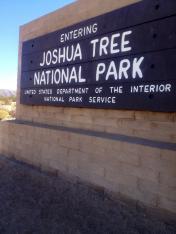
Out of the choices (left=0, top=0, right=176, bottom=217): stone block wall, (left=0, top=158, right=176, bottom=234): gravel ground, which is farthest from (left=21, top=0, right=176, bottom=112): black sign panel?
(left=0, top=158, right=176, bottom=234): gravel ground

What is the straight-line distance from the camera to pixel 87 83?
18.8 feet

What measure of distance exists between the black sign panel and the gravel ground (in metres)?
1.31

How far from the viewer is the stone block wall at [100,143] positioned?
14.0 ft

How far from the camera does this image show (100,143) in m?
5.18

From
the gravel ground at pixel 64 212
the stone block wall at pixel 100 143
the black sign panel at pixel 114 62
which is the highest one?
the black sign panel at pixel 114 62

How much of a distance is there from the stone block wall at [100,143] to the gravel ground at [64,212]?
0.20m

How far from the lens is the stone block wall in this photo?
4.26 meters

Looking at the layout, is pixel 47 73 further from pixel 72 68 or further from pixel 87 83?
pixel 87 83

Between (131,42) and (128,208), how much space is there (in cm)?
219

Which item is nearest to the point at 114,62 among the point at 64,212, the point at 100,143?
the point at 100,143

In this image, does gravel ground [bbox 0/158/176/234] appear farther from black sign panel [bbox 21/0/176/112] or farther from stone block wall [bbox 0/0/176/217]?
black sign panel [bbox 21/0/176/112]

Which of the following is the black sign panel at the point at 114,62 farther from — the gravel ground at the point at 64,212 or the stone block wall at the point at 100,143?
the gravel ground at the point at 64,212

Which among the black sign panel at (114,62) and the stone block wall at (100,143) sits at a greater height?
the black sign panel at (114,62)

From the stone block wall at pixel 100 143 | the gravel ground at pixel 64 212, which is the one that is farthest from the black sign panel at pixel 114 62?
the gravel ground at pixel 64 212
